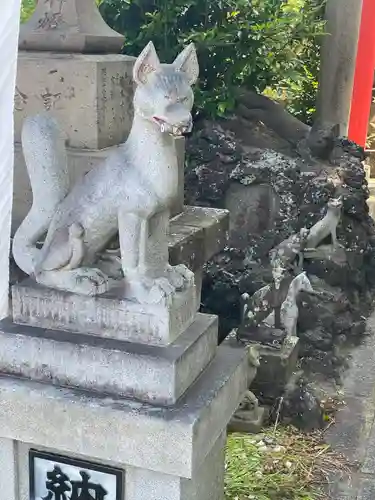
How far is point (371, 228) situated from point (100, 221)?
593 cm

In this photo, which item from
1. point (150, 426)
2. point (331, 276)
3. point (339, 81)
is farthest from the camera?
point (339, 81)

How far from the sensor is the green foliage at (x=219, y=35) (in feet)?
20.9

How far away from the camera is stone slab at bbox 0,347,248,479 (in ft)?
6.69

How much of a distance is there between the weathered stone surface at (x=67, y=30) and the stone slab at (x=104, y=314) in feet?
3.64

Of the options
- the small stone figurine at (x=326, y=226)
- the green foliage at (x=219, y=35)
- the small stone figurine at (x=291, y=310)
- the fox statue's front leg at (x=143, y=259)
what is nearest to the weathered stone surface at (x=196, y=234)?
the fox statue's front leg at (x=143, y=259)

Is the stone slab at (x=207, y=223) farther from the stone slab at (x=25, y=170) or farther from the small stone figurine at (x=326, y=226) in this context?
the small stone figurine at (x=326, y=226)

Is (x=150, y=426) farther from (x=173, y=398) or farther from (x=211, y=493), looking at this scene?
(x=211, y=493)

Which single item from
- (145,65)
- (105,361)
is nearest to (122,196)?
(145,65)

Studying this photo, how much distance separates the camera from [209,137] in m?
7.11

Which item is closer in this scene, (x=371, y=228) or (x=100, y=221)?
(x=100, y=221)

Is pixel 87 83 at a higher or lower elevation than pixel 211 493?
higher

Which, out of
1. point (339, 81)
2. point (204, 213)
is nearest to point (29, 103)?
point (204, 213)

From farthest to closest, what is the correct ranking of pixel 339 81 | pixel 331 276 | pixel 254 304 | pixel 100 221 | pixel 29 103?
pixel 339 81 < pixel 331 276 < pixel 254 304 < pixel 29 103 < pixel 100 221

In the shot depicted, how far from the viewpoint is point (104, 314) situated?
86.4 inches
